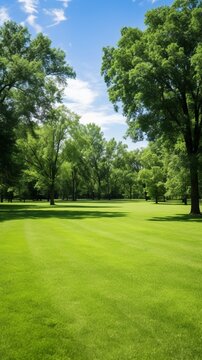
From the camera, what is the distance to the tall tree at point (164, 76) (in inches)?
1104

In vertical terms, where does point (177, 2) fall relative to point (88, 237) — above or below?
above

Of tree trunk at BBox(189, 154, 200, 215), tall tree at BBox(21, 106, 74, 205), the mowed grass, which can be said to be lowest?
the mowed grass

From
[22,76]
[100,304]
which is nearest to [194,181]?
[22,76]

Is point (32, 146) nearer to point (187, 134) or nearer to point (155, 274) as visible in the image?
point (187, 134)

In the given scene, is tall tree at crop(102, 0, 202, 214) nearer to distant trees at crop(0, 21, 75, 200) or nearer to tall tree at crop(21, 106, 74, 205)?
distant trees at crop(0, 21, 75, 200)

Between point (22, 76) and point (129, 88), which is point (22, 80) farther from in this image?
point (129, 88)

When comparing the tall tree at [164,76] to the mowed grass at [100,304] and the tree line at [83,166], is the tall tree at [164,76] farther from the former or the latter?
the mowed grass at [100,304]

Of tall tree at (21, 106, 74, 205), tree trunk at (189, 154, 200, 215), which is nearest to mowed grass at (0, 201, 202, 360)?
tree trunk at (189, 154, 200, 215)

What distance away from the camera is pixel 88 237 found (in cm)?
1564

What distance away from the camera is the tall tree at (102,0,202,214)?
28.0 meters

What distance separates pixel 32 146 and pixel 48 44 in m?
27.3

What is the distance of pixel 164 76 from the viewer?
29.2 metres

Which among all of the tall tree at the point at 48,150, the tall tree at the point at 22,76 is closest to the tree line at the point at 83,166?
the tall tree at the point at 48,150

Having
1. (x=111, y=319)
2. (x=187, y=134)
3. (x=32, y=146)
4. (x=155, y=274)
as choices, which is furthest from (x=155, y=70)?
(x=32, y=146)
